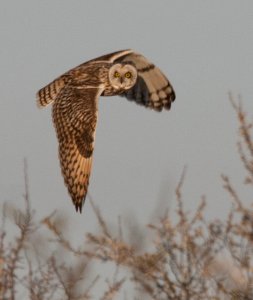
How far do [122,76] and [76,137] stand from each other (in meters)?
2.07

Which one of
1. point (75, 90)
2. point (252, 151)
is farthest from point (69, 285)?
point (75, 90)

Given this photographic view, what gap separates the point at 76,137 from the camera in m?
9.67

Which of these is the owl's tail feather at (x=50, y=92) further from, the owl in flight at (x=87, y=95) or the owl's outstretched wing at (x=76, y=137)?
the owl's outstretched wing at (x=76, y=137)

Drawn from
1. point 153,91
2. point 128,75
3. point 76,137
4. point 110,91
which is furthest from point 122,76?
point 76,137

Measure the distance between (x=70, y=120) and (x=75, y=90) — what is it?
2.56ft

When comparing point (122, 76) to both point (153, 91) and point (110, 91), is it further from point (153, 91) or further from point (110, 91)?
point (153, 91)

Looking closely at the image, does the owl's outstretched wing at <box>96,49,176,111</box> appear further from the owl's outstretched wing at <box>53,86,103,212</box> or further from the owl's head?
the owl's outstretched wing at <box>53,86,103,212</box>

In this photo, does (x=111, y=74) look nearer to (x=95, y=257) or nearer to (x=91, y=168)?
(x=91, y=168)

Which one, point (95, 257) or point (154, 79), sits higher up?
point (154, 79)

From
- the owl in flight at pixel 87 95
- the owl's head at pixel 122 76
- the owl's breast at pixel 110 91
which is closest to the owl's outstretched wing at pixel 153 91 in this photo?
the owl in flight at pixel 87 95

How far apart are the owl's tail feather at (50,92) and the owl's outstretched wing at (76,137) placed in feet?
2.59

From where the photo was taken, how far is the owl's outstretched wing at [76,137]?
30.2ft

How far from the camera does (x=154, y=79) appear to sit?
40.7 ft

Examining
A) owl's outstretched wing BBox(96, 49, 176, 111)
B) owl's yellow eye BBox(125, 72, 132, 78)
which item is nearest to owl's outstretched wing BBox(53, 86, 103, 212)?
owl's yellow eye BBox(125, 72, 132, 78)
